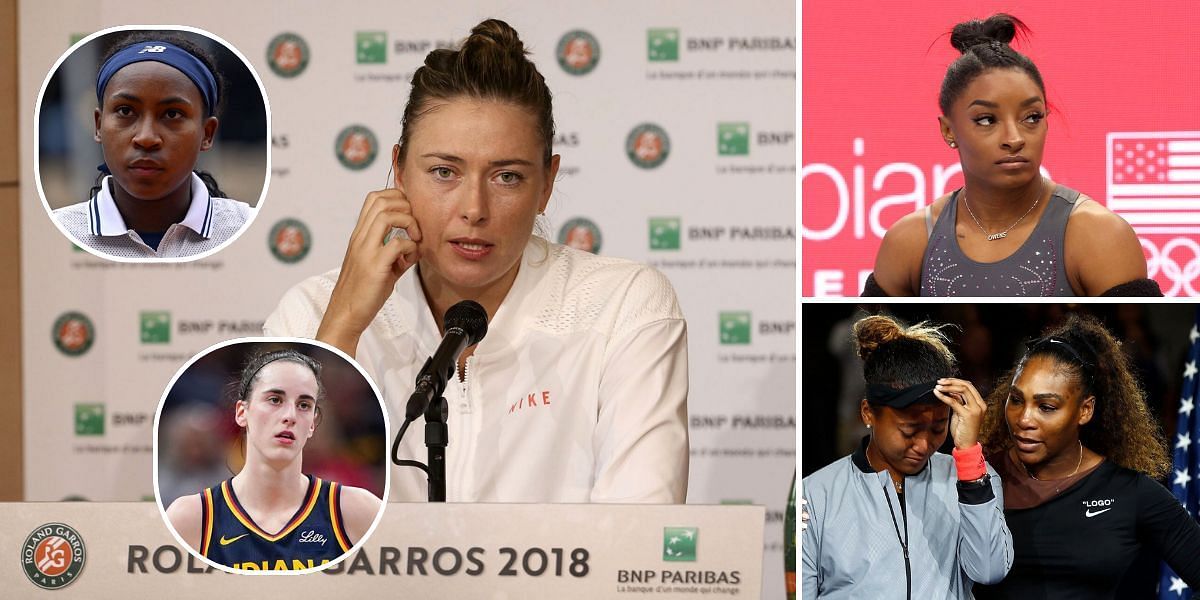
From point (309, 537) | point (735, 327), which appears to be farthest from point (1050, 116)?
point (309, 537)

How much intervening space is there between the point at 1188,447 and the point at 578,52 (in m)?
1.91

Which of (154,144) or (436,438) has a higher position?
(154,144)

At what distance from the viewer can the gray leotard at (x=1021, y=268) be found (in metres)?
2.28

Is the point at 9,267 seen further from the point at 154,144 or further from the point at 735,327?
the point at 735,327

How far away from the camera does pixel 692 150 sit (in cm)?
312

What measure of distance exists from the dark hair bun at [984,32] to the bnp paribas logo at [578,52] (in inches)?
41.8

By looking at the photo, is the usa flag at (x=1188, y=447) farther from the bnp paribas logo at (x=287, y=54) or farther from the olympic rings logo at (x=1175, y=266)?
the bnp paribas logo at (x=287, y=54)

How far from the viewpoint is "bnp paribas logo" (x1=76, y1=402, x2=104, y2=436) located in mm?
3197

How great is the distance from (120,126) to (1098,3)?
78.8 inches

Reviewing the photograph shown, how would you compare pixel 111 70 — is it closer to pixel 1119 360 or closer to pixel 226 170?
pixel 226 170

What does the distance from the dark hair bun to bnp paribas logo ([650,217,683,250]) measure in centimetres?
96

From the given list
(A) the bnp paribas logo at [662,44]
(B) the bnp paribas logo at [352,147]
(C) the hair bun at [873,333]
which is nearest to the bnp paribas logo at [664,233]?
(A) the bnp paribas logo at [662,44]

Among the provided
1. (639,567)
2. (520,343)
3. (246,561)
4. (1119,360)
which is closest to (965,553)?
(1119,360)

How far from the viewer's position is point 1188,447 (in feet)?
5.93
